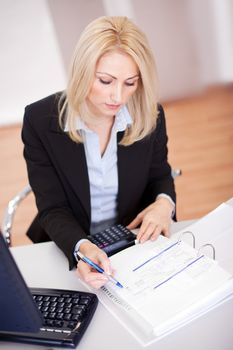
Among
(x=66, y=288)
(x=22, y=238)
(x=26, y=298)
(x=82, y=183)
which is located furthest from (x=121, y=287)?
(x=22, y=238)

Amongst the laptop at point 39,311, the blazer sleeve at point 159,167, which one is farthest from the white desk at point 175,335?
the blazer sleeve at point 159,167

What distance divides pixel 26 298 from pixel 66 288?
0.38m

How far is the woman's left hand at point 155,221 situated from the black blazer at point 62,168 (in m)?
0.10

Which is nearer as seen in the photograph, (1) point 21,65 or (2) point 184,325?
(2) point 184,325

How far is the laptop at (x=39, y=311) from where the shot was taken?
2.16 ft

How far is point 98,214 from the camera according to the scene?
4.77 ft

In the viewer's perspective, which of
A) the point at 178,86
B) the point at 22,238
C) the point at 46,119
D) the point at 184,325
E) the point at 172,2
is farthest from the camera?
the point at 178,86

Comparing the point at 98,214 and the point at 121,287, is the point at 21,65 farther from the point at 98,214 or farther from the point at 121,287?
the point at 121,287

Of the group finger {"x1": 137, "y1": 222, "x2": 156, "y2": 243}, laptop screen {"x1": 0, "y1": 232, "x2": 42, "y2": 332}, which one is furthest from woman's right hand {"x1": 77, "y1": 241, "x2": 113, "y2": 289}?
laptop screen {"x1": 0, "y1": 232, "x2": 42, "y2": 332}

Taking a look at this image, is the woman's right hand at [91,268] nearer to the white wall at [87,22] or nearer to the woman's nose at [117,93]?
the woman's nose at [117,93]

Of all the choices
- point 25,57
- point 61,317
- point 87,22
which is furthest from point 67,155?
point 25,57

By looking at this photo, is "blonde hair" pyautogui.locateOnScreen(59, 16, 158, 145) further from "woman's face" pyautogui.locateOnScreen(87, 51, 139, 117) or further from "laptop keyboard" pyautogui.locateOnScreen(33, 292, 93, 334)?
"laptop keyboard" pyautogui.locateOnScreen(33, 292, 93, 334)

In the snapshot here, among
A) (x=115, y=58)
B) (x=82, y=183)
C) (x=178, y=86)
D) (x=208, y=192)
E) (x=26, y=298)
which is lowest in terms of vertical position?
(x=208, y=192)

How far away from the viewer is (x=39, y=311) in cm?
74
